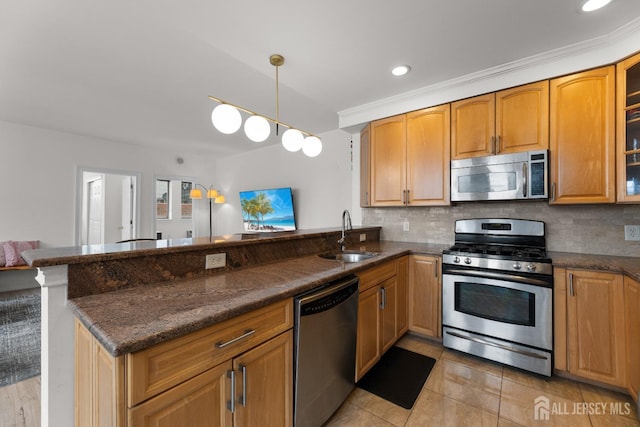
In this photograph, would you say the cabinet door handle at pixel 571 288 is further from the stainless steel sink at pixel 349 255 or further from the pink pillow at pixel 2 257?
the pink pillow at pixel 2 257

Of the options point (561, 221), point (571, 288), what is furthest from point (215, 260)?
point (561, 221)

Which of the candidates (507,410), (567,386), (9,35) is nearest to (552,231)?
(567,386)

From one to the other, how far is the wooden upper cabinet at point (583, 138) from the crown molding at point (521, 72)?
0.31 ft

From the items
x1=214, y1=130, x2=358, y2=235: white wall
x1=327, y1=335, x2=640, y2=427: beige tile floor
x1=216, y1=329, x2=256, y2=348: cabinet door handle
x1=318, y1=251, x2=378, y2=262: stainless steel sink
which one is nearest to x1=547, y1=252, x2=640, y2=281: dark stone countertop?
A: x1=327, y1=335, x2=640, y2=427: beige tile floor

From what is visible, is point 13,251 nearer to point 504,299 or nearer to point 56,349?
point 56,349

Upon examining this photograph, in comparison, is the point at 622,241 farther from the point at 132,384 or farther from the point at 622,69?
the point at 132,384

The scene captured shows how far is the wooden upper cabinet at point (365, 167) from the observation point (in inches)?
131

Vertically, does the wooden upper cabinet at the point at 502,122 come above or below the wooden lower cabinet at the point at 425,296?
above

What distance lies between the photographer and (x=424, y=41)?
208 centimetres

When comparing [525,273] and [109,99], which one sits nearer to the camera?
[525,273]

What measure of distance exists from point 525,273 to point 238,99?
335cm

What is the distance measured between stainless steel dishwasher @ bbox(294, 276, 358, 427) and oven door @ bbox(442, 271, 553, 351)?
1.13 metres

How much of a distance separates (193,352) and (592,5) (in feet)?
9.43

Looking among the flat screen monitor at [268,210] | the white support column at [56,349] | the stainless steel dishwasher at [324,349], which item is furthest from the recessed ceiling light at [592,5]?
the flat screen monitor at [268,210]
